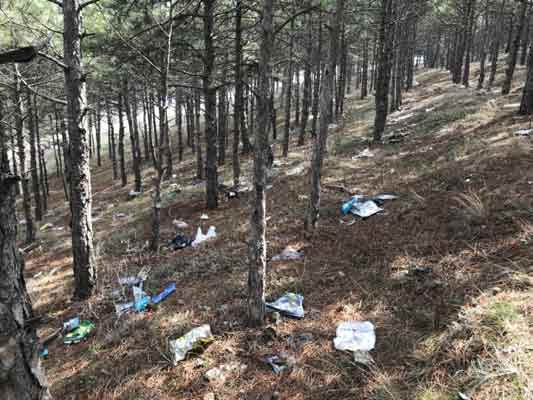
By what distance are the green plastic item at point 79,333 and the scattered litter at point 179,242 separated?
121 inches

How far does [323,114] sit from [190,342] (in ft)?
15.7

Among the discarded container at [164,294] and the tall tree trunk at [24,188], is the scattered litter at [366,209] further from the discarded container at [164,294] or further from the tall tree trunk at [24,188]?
the tall tree trunk at [24,188]

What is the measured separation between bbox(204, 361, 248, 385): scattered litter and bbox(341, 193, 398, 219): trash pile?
4555 millimetres

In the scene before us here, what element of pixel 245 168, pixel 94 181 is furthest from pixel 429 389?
pixel 94 181

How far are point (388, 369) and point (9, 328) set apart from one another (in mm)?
3381

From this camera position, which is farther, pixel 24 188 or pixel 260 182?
pixel 24 188

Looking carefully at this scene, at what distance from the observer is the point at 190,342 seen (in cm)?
438

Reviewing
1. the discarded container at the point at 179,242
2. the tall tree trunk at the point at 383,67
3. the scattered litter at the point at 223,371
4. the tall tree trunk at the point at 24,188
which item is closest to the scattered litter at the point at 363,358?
the scattered litter at the point at 223,371

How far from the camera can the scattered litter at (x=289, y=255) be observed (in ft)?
21.2

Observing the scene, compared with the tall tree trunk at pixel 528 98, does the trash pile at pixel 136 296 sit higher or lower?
lower

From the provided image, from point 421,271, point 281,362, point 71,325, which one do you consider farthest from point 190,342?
point 421,271

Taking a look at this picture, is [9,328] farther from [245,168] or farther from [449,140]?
[245,168]

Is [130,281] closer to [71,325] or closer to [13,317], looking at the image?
[71,325]

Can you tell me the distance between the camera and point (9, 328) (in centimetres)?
204
